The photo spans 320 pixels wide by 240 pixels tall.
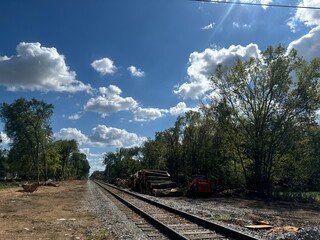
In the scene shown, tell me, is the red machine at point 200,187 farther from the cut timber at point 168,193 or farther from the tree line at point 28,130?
the tree line at point 28,130

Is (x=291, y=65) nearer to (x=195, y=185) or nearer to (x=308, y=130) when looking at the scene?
(x=308, y=130)

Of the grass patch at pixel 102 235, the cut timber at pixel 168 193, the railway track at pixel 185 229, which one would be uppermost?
the cut timber at pixel 168 193

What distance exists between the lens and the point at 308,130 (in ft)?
86.3

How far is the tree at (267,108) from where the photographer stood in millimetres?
26031

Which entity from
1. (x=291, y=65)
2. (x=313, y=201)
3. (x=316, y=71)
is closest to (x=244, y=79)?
(x=291, y=65)

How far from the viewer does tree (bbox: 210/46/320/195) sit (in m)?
26.0

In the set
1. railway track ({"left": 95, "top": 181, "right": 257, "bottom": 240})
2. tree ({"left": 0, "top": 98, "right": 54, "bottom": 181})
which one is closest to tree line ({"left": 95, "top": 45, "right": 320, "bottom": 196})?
railway track ({"left": 95, "top": 181, "right": 257, "bottom": 240})

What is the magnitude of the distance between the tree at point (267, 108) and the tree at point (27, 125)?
164ft

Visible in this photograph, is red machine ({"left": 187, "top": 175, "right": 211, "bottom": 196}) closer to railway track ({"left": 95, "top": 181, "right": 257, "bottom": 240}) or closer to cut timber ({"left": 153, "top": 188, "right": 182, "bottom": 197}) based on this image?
cut timber ({"left": 153, "top": 188, "right": 182, "bottom": 197})

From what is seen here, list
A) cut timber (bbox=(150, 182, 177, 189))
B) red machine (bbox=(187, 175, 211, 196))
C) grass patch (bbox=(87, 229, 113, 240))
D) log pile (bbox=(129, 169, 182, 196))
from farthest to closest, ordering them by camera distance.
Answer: cut timber (bbox=(150, 182, 177, 189)) < log pile (bbox=(129, 169, 182, 196)) < red machine (bbox=(187, 175, 211, 196)) < grass patch (bbox=(87, 229, 113, 240))

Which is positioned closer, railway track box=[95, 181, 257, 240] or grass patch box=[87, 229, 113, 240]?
railway track box=[95, 181, 257, 240]

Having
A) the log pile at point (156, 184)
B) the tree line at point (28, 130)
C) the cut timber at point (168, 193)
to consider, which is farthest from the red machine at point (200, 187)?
the tree line at point (28, 130)

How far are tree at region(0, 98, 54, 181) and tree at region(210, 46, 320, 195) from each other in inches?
1963

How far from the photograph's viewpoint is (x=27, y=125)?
68.8 meters
